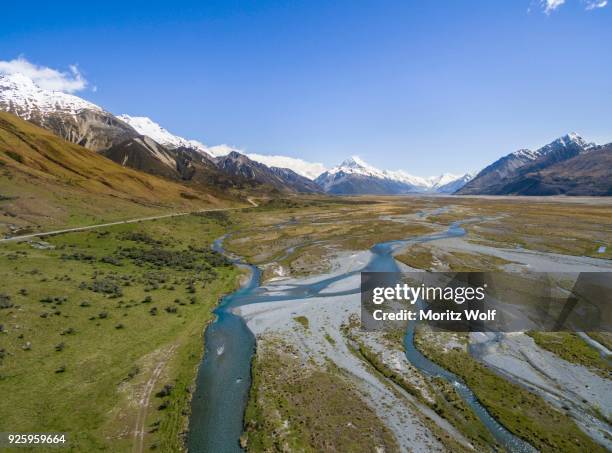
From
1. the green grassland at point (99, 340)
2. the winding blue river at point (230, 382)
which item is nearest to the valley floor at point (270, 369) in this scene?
the green grassland at point (99, 340)

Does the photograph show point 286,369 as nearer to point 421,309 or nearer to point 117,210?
point 421,309

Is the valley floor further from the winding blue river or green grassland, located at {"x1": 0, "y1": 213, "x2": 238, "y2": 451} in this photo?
the winding blue river

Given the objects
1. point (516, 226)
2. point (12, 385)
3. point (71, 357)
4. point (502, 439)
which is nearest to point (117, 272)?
point (71, 357)

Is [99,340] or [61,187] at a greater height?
[61,187]

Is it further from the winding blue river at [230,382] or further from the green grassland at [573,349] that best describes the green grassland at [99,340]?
the green grassland at [573,349]

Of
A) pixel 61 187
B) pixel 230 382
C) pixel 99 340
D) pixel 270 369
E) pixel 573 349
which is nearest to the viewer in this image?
pixel 230 382

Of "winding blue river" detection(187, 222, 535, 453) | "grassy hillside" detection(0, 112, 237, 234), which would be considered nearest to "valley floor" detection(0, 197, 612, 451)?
"winding blue river" detection(187, 222, 535, 453)

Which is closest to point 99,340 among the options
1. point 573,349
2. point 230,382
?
point 230,382

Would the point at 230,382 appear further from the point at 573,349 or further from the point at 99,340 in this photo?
the point at 573,349
